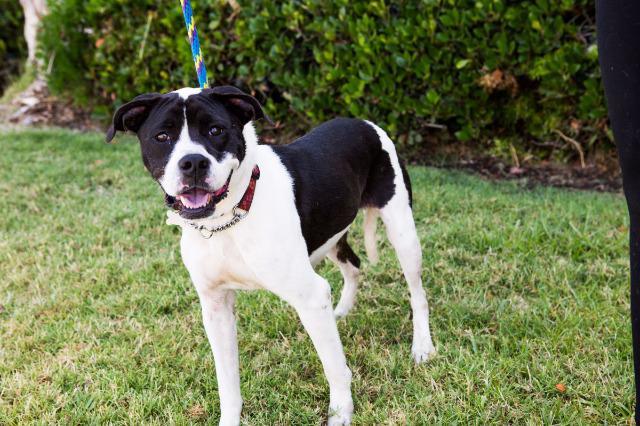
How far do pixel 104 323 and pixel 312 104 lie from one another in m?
3.43

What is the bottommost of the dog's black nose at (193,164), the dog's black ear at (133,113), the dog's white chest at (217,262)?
the dog's white chest at (217,262)

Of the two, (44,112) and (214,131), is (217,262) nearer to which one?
(214,131)

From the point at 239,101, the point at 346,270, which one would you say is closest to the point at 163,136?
the point at 239,101

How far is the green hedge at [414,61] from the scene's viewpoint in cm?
550

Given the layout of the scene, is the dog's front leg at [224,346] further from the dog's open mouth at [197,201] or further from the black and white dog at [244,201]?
the dog's open mouth at [197,201]

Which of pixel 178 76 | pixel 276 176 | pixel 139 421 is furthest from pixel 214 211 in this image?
pixel 178 76

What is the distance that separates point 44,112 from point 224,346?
728cm

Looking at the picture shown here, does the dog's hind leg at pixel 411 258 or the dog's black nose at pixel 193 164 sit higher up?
the dog's black nose at pixel 193 164

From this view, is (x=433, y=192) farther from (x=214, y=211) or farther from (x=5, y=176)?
(x=5, y=176)

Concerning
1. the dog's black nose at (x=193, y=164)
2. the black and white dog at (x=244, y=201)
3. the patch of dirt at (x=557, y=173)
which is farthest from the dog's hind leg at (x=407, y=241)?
the patch of dirt at (x=557, y=173)

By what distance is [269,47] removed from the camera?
664cm

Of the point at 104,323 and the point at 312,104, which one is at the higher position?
the point at 312,104

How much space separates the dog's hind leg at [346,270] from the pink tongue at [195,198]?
147cm

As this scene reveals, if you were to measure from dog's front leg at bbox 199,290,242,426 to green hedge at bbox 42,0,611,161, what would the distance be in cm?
291
